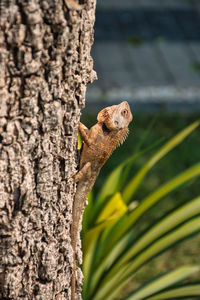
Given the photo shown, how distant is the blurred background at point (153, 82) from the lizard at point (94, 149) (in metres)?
1.74

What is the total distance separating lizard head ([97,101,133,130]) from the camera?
161 centimetres

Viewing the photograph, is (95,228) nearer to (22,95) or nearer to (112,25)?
(22,95)

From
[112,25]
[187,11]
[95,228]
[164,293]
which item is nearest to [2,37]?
[95,228]

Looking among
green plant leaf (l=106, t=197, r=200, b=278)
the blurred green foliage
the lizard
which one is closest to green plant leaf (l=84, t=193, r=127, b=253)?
the blurred green foliage

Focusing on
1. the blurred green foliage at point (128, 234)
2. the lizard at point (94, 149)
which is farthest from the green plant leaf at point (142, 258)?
the lizard at point (94, 149)

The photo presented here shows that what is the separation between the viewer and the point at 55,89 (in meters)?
1.27

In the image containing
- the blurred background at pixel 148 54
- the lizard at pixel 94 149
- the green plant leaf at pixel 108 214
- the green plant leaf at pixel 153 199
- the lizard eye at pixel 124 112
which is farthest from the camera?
the blurred background at pixel 148 54

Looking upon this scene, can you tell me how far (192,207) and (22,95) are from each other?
1119 mm

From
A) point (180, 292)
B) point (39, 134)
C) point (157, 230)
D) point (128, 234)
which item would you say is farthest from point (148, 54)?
point (39, 134)

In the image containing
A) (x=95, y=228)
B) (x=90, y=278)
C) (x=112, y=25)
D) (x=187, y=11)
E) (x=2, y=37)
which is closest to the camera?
(x=2, y=37)

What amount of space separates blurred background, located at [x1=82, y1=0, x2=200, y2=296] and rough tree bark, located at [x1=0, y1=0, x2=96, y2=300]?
180 centimetres

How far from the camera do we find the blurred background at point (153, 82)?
404cm

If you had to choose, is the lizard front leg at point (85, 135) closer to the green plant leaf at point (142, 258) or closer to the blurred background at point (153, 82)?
the green plant leaf at point (142, 258)

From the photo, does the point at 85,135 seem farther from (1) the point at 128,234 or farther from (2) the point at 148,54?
(2) the point at 148,54
